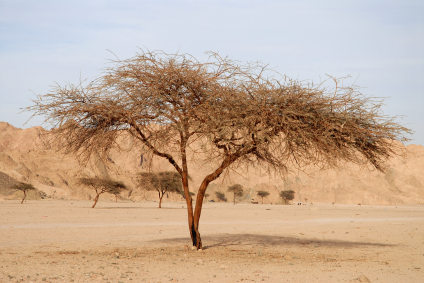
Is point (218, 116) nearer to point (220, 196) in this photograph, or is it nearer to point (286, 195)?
point (286, 195)

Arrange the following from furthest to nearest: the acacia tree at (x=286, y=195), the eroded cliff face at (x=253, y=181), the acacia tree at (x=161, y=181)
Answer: the acacia tree at (x=286, y=195) → the eroded cliff face at (x=253, y=181) → the acacia tree at (x=161, y=181)

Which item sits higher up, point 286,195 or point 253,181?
point 253,181

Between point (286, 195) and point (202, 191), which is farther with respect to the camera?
point (286, 195)

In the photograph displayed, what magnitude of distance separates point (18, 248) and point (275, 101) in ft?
32.0

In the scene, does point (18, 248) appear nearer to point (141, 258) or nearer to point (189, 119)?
point (141, 258)

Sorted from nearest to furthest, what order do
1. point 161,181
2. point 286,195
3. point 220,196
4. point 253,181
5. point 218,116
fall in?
point 218,116 → point 161,181 → point 286,195 → point 220,196 → point 253,181

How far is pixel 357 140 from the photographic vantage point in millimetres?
9898

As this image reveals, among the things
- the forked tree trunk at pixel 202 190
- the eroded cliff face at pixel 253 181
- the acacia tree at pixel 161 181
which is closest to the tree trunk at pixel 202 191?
the forked tree trunk at pixel 202 190

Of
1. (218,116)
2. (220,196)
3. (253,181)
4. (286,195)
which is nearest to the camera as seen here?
(218,116)

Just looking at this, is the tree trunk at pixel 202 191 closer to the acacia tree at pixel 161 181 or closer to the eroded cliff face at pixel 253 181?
the acacia tree at pixel 161 181

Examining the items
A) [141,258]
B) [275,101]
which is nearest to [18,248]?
[141,258]

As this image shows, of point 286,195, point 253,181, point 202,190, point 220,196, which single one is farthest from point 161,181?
point 253,181

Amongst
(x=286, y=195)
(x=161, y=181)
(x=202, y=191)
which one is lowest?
(x=286, y=195)

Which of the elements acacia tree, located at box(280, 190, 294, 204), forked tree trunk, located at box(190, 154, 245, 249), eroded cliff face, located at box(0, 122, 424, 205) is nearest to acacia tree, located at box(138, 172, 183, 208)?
eroded cliff face, located at box(0, 122, 424, 205)
